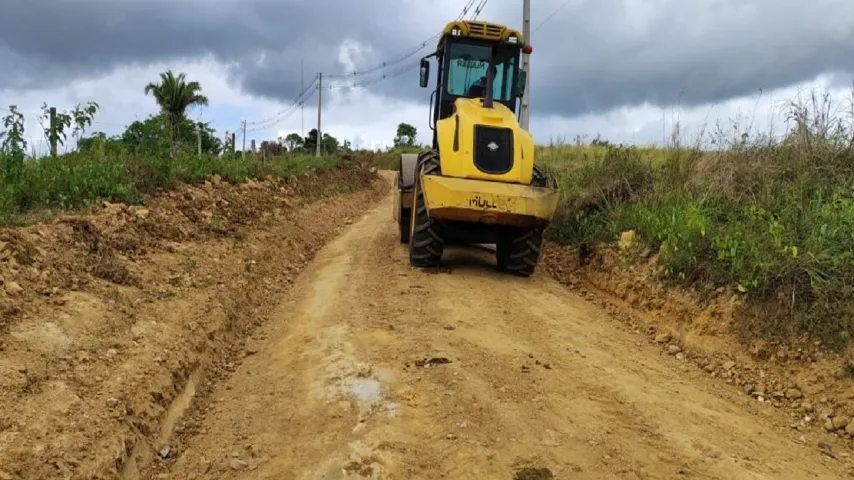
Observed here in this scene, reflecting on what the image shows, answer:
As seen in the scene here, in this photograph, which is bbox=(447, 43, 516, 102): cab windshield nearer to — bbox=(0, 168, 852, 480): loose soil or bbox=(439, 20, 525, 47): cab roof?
bbox=(439, 20, 525, 47): cab roof

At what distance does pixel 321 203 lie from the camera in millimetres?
15023

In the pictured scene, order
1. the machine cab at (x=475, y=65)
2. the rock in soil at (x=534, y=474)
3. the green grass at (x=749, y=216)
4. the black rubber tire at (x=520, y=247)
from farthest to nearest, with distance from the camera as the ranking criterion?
the machine cab at (x=475, y=65), the black rubber tire at (x=520, y=247), the green grass at (x=749, y=216), the rock in soil at (x=534, y=474)

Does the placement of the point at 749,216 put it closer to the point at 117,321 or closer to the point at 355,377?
the point at 355,377

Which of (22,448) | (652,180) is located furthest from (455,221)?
(22,448)

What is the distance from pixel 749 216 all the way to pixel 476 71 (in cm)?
408

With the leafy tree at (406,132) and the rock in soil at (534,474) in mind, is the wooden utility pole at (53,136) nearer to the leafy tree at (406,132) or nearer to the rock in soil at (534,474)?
the rock in soil at (534,474)

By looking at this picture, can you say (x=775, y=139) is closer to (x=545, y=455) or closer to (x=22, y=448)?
(x=545, y=455)

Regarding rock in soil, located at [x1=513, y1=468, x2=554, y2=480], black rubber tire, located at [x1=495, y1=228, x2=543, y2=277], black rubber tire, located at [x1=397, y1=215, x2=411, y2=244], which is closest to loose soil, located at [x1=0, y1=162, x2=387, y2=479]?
black rubber tire, located at [x1=397, y1=215, x2=411, y2=244]

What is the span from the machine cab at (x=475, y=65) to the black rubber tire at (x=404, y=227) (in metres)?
1.54


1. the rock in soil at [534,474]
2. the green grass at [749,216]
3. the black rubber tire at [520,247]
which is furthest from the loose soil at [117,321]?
the green grass at [749,216]

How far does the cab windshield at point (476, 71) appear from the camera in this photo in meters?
8.99

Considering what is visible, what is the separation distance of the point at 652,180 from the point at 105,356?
295 inches

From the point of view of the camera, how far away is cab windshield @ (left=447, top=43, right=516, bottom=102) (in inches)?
354

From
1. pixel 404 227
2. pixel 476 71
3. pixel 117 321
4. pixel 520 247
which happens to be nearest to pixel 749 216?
pixel 520 247
